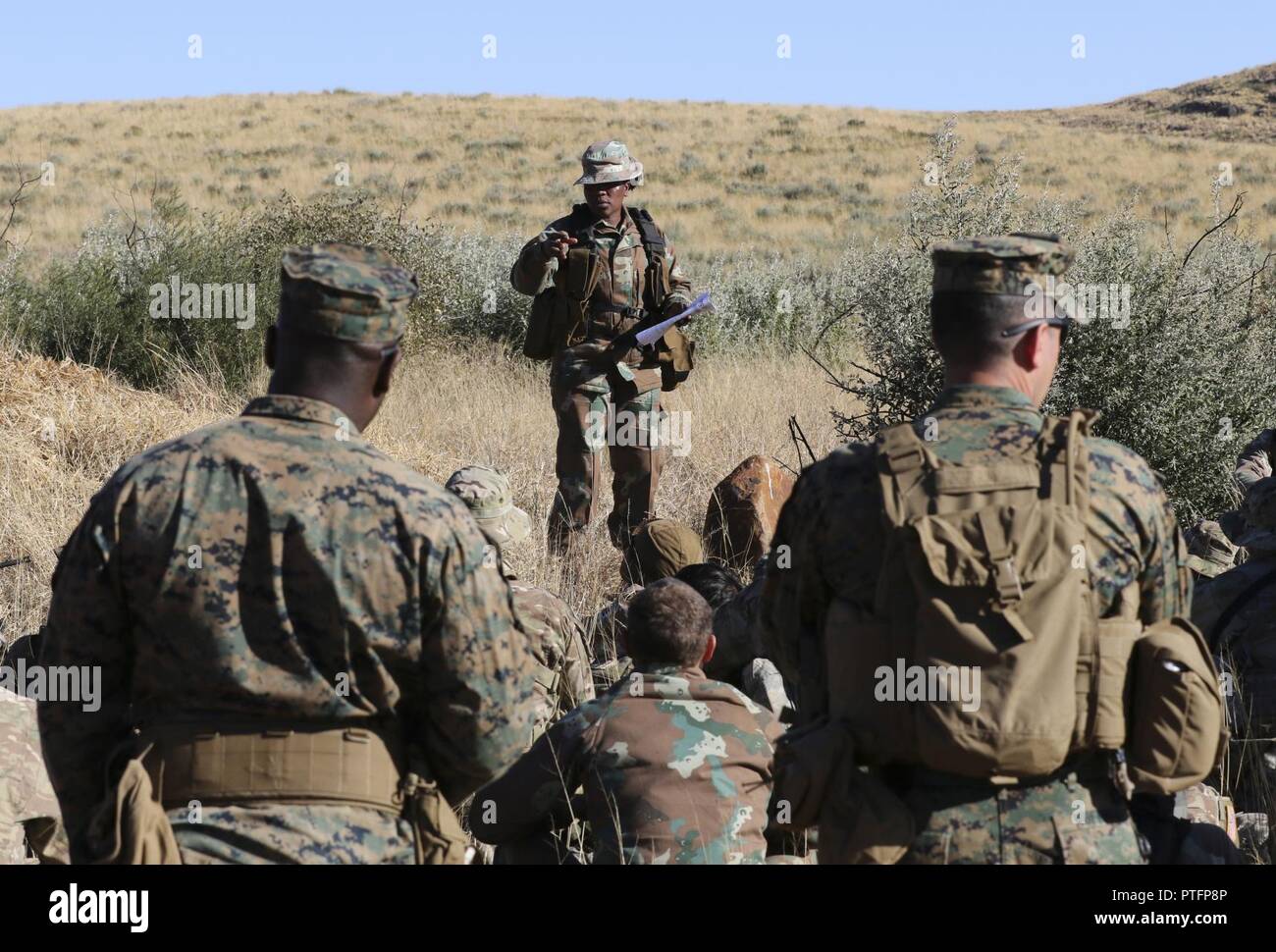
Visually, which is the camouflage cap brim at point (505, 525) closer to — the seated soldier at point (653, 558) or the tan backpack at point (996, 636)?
the seated soldier at point (653, 558)

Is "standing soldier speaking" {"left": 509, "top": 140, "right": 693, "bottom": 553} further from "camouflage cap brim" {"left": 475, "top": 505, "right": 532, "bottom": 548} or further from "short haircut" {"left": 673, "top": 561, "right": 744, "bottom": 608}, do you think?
"camouflage cap brim" {"left": 475, "top": 505, "right": 532, "bottom": 548}

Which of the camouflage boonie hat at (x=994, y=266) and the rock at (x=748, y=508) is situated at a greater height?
the camouflage boonie hat at (x=994, y=266)

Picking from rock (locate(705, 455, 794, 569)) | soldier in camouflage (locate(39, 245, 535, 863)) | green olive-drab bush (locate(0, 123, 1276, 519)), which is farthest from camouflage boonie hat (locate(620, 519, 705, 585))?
soldier in camouflage (locate(39, 245, 535, 863))

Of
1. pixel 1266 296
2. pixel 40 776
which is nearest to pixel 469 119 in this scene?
pixel 1266 296

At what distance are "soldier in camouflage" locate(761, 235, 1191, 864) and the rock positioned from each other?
4778 millimetres

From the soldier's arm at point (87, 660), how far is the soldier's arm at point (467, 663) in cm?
54

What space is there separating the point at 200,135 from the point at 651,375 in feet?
117

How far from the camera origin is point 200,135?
40656 mm

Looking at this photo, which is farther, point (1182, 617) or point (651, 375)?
point (651, 375)

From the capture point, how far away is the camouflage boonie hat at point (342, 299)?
275 centimetres

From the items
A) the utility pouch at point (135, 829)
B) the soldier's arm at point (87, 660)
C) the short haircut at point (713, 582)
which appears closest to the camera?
the utility pouch at point (135, 829)

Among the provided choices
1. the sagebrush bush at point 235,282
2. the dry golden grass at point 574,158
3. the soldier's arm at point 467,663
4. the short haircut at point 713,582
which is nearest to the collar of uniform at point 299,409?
the soldier's arm at point 467,663
